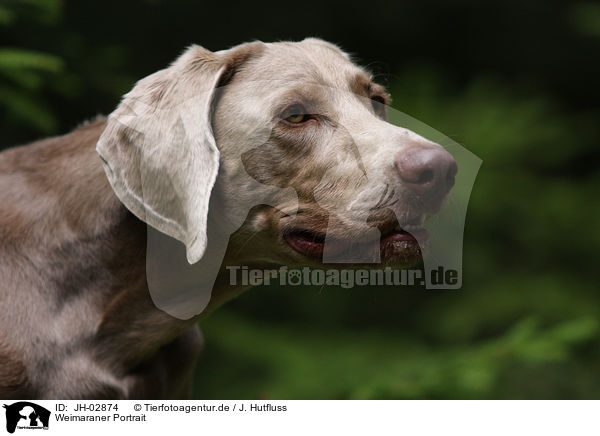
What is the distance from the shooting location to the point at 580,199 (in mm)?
5883

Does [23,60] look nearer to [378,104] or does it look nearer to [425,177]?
[378,104]

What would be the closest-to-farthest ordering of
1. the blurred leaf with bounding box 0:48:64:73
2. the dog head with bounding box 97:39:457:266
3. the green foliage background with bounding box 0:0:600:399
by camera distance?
1. the dog head with bounding box 97:39:457:266
2. the blurred leaf with bounding box 0:48:64:73
3. the green foliage background with bounding box 0:0:600:399

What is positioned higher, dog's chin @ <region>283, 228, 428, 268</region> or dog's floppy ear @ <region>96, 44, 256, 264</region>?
dog's floppy ear @ <region>96, 44, 256, 264</region>

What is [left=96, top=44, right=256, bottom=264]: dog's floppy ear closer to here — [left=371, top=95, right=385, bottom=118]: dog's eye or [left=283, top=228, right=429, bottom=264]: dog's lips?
[left=283, top=228, right=429, bottom=264]: dog's lips

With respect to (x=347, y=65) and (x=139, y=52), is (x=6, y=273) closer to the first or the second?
(x=347, y=65)

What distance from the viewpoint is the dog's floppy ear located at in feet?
8.43

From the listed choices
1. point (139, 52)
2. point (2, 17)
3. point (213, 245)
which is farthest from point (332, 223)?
point (139, 52)

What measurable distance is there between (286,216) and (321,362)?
2.75 m

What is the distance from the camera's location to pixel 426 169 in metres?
2.43
